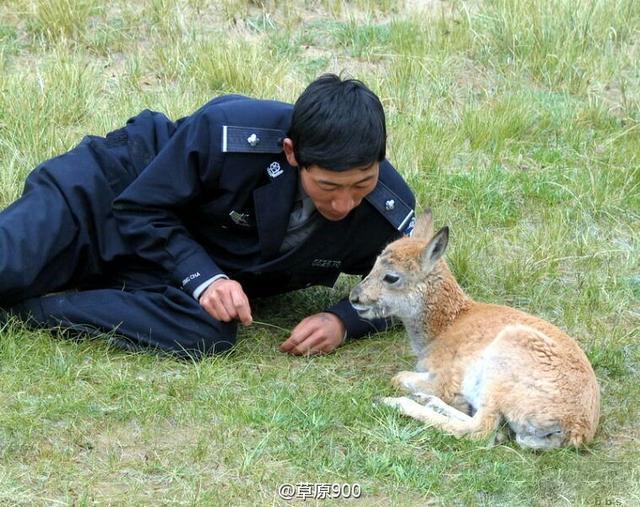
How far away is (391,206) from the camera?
613 cm

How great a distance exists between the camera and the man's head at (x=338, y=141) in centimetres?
547

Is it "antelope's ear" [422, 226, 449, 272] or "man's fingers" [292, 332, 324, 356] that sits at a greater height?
"antelope's ear" [422, 226, 449, 272]

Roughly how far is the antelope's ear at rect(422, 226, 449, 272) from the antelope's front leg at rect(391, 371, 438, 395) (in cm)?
55

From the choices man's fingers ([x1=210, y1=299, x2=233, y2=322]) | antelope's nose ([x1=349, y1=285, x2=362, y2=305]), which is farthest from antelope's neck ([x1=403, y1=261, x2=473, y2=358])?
man's fingers ([x1=210, y1=299, x2=233, y2=322])

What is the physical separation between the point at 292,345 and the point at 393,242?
80 centimetres

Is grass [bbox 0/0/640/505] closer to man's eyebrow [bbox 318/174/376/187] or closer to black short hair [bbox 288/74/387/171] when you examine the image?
man's eyebrow [bbox 318/174/376/187]

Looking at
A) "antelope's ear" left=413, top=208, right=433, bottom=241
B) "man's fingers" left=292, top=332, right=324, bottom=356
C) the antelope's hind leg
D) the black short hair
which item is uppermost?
the black short hair

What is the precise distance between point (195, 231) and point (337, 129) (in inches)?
50.7

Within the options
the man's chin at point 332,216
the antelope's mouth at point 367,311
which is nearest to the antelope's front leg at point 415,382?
the antelope's mouth at point 367,311

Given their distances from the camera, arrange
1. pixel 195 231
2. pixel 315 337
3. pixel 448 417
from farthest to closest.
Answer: pixel 195 231, pixel 315 337, pixel 448 417

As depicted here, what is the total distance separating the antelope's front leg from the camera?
18.4ft

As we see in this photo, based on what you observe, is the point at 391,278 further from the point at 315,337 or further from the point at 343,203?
the point at 315,337

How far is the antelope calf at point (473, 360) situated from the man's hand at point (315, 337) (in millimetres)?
385

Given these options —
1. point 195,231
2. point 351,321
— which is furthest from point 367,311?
point 195,231
